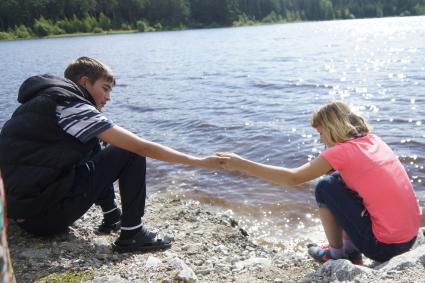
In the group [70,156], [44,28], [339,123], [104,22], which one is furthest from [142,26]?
[339,123]

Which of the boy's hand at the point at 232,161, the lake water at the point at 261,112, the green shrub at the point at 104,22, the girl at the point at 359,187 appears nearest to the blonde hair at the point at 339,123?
the girl at the point at 359,187

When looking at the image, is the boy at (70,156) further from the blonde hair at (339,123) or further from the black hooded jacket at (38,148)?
the blonde hair at (339,123)

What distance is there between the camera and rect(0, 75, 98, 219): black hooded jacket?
4.39 metres

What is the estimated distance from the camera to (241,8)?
→ 450 ft

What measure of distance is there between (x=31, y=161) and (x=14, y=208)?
481mm

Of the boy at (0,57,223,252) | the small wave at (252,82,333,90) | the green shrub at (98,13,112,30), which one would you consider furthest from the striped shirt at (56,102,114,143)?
the green shrub at (98,13,112,30)

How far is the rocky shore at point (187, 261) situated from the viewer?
4023 millimetres

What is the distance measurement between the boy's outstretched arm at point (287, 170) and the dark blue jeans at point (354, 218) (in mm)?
204

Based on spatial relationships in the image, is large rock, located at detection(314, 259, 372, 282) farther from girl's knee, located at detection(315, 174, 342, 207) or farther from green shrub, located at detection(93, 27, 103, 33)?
green shrub, located at detection(93, 27, 103, 33)

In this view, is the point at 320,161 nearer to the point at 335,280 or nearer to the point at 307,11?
the point at 335,280

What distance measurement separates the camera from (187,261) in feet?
16.1

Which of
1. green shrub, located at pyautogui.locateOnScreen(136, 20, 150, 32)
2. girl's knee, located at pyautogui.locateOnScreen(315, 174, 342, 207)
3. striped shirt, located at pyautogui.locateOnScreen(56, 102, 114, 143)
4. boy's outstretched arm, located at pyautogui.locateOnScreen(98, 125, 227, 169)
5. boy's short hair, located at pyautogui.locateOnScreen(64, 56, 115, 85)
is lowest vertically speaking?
green shrub, located at pyautogui.locateOnScreen(136, 20, 150, 32)

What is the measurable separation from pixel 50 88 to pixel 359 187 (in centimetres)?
290

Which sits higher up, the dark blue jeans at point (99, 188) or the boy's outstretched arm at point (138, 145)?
the boy's outstretched arm at point (138, 145)
